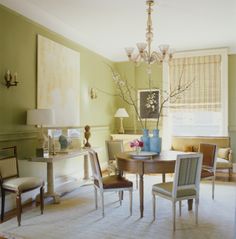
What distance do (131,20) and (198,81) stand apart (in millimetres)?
2761

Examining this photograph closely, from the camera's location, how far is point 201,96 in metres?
6.77

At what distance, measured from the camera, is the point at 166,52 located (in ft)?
14.2

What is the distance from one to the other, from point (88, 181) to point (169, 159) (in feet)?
7.57

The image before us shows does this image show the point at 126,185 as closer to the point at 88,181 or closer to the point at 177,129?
the point at 88,181

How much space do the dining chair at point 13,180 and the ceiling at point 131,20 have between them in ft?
6.92

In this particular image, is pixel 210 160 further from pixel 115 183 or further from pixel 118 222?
pixel 118 222

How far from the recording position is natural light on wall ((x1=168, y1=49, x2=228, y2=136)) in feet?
21.6

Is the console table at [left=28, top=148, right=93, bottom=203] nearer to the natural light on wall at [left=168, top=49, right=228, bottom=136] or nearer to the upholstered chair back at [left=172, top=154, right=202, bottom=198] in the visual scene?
the upholstered chair back at [left=172, top=154, right=202, bottom=198]

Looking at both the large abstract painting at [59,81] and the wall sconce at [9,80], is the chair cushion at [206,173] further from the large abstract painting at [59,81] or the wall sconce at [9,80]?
the wall sconce at [9,80]

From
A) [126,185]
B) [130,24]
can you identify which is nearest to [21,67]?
[130,24]

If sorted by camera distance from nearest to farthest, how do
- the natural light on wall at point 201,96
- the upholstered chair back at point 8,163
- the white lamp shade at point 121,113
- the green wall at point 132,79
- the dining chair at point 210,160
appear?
the upholstered chair back at point 8,163 → the dining chair at point 210,160 → the natural light on wall at point 201,96 → the white lamp shade at point 121,113 → the green wall at point 132,79

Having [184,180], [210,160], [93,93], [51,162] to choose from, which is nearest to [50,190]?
[51,162]

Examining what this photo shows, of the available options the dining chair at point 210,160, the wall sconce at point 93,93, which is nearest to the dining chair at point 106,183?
the dining chair at point 210,160

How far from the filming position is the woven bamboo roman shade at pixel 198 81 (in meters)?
6.65
